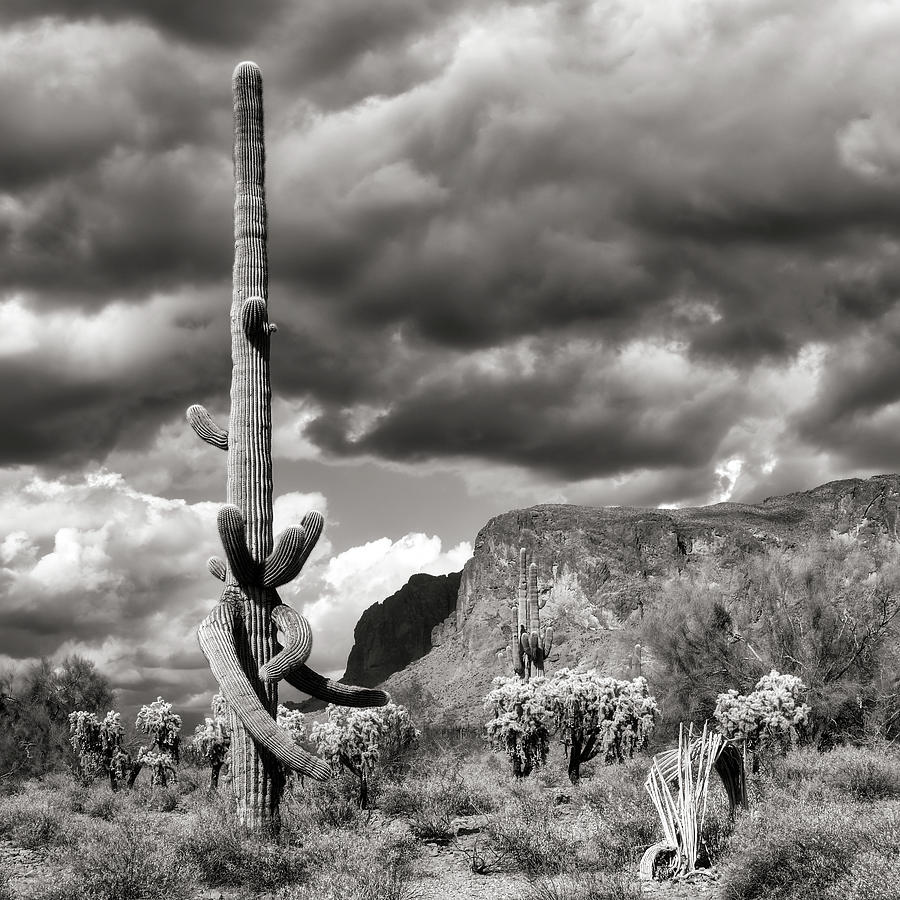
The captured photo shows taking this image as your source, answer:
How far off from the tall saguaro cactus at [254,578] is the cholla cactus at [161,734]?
18.9 m

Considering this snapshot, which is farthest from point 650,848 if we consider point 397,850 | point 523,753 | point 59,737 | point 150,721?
point 59,737

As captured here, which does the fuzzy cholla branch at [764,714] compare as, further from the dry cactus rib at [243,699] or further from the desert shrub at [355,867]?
the dry cactus rib at [243,699]

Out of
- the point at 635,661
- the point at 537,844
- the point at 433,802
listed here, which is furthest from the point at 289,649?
the point at 635,661

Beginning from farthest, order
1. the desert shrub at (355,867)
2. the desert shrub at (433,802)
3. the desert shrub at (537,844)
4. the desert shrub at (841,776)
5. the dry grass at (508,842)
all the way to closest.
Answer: the desert shrub at (841,776)
the desert shrub at (433,802)
the desert shrub at (537,844)
the dry grass at (508,842)
the desert shrub at (355,867)

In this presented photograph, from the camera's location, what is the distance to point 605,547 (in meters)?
140

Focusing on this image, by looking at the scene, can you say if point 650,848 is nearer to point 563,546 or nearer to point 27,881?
point 27,881

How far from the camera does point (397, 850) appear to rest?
1181 cm

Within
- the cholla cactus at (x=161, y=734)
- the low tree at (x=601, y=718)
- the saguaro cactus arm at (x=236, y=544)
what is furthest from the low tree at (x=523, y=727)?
the saguaro cactus arm at (x=236, y=544)

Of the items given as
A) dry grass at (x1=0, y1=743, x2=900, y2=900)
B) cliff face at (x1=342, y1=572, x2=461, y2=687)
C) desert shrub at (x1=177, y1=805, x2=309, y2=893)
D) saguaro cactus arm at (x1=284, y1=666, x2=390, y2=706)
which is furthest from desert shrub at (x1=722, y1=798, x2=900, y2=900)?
cliff face at (x1=342, y1=572, x2=461, y2=687)

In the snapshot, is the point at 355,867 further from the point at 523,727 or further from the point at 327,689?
the point at 523,727

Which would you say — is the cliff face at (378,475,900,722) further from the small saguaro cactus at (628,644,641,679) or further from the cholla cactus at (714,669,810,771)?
the cholla cactus at (714,669,810,771)

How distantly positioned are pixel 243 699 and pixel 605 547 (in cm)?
13073

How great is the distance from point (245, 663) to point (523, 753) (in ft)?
46.7

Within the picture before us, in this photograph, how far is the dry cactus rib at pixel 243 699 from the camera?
11.8 m
